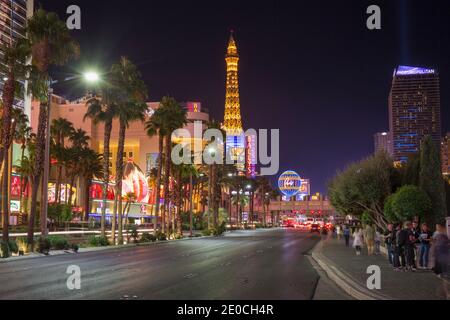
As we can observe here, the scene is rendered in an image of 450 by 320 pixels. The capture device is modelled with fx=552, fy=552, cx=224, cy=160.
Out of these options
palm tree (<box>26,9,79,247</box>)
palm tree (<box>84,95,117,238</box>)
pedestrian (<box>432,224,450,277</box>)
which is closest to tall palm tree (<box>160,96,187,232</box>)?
palm tree (<box>84,95,117,238</box>)

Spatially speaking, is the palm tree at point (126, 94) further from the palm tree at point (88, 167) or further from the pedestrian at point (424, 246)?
the palm tree at point (88, 167)

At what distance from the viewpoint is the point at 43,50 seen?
32.5 m

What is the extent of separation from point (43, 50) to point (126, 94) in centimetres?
1029

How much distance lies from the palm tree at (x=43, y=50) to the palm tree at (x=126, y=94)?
8535 millimetres

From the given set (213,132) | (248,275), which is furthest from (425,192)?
(213,132)

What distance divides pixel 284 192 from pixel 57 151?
102536mm

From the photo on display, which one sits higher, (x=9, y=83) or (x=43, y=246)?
(x=9, y=83)

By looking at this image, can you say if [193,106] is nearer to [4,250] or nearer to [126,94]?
[126,94]

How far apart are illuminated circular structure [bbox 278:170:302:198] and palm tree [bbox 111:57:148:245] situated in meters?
129

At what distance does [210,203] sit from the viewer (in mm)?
74625

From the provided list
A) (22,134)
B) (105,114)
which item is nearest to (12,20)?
(22,134)

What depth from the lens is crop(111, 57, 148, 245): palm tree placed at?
1650 inches

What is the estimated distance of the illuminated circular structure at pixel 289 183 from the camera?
170863mm
